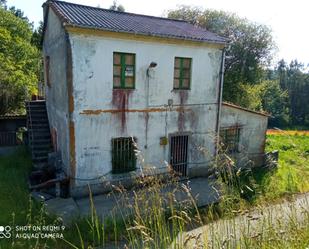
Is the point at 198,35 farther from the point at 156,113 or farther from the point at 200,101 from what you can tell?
the point at 156,113

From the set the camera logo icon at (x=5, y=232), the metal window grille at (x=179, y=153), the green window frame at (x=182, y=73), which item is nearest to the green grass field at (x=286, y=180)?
the metal window grille at (x=179, y=153)

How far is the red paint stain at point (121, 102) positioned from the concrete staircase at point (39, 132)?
15.3 ft

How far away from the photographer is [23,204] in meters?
9.36

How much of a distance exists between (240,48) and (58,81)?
1946 centimetres

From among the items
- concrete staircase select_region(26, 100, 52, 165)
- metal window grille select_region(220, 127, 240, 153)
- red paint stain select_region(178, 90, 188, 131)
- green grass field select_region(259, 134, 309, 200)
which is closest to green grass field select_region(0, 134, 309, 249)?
green grass field select_region(259, 134, 309, 200)

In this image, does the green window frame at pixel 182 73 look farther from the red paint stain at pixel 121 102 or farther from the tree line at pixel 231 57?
the tree line at pixel 231 57

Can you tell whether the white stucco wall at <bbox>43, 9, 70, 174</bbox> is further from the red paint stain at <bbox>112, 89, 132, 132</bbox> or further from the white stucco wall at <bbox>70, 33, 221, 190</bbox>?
the red paint stain at <bbox>112, 89, 132, 132</bbox>

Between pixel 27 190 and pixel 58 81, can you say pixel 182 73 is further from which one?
pixel 27 190

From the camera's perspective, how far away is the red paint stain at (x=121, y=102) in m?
11.1

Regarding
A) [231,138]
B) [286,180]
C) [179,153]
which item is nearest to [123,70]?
[179,153]

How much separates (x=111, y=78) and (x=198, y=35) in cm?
487

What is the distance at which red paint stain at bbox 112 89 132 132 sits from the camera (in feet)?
36.4

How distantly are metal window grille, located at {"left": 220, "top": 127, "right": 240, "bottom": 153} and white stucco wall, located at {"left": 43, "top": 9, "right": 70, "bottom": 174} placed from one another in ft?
25.8

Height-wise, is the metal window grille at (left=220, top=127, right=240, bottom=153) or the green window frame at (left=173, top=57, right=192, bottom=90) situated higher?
the green window frame at (left=173, top=57, right=192, bottom=90)
